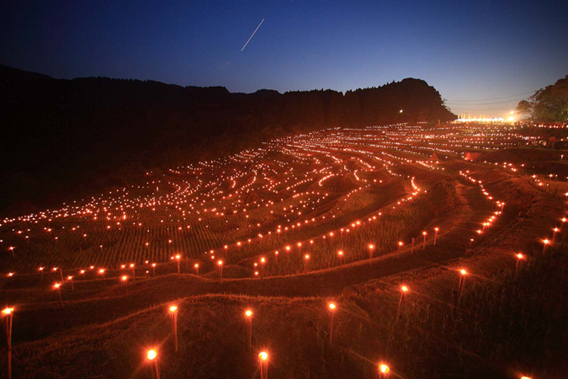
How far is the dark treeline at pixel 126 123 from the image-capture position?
141 ft

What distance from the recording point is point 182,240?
14.2 meters

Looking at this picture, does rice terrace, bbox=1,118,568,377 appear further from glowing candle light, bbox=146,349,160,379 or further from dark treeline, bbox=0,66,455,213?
dark treeline, bbox=0,66,455,213

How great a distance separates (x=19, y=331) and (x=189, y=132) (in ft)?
225

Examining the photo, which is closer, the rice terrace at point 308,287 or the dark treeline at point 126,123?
the rice terrace at point 308,287

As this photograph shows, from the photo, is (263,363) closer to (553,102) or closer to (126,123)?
(553,102)

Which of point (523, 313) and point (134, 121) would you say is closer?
point (523, 313)

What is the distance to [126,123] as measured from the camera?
241 feet

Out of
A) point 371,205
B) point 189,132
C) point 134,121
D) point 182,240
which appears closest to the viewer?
point 182,240

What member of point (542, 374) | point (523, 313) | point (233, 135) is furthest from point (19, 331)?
point (233, 135)

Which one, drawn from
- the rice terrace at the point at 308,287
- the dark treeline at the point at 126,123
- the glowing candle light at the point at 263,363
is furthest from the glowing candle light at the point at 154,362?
the dark treeline at the point at 126,123

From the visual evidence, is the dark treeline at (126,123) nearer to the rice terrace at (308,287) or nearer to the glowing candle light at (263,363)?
the rice terrace at (308,287)

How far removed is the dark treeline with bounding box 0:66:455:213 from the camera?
42938mm

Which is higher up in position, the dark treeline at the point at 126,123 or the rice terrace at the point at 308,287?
the dark treeline at the point at 126,123

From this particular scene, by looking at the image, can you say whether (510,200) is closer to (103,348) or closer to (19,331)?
(103,348)
